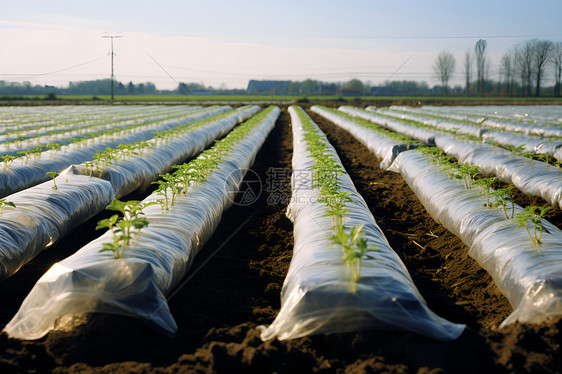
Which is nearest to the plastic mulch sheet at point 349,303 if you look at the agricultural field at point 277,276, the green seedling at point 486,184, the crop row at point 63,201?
the agricultural field at point 277,276

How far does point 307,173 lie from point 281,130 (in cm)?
1267

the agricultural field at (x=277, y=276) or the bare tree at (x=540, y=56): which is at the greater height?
the bare tree at (x=540, y=56)

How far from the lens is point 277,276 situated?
4.37 metres

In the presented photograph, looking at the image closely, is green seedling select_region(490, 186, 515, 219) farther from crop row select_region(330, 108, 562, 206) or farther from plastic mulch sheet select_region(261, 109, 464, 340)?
crop row select_region(330, 108, 562, 206)

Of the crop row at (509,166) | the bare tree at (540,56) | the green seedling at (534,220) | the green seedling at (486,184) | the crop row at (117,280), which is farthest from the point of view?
the bare tree at (540,56)

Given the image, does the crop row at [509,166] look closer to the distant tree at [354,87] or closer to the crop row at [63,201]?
the crop row at [63,201]

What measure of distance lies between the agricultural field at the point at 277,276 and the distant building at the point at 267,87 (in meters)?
78.1

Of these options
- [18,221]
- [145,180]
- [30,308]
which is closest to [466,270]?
[30,308]

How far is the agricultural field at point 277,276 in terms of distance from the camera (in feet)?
8.62

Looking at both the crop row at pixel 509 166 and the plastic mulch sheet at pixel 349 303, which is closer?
the plastic mulch sheet at pixel 349 303

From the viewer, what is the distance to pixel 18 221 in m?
4.41

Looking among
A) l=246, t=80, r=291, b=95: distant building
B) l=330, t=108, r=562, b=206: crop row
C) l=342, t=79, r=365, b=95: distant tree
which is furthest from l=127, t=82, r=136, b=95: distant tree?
l=330, t=108, r=562, b=206: crop row

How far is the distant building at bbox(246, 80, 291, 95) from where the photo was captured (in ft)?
274

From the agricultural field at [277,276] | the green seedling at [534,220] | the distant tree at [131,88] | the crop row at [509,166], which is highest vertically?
the distant tree at [131,88]
